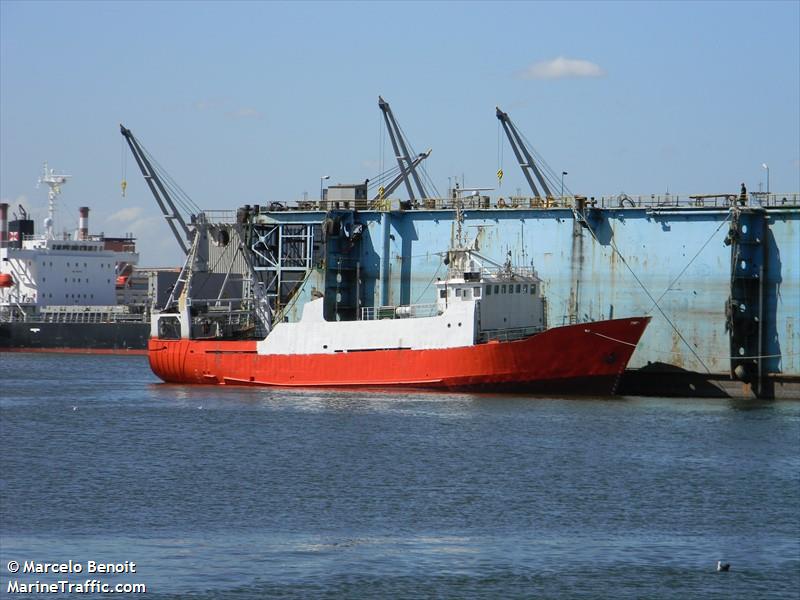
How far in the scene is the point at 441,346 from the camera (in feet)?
168

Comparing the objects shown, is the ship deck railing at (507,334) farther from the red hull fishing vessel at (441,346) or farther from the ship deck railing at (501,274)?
the ship deck railing at (501,274)

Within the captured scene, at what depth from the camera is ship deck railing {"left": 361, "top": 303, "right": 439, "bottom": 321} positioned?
54.0 meters

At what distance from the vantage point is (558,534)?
2650 centimetres

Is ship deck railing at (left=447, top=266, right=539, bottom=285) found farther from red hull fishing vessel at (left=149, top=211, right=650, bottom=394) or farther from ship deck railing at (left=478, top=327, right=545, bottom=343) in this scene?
ship deck railing at (left=478, top=327, right=545, bottom=343)

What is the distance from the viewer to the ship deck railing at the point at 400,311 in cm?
5403

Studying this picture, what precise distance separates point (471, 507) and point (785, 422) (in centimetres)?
1703

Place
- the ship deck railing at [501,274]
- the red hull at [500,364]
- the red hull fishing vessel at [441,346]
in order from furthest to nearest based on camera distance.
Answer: the ship deck railing at [501,274], the red hull fishing vessel at [441,346], the red hull at [500,364]

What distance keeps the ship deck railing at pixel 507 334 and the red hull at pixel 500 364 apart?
148cm

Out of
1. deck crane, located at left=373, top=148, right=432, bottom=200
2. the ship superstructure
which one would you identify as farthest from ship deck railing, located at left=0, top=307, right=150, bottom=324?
deck crane, located at left=373, top=148, right=432, bottom=200

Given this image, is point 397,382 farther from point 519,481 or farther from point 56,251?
point 56,251

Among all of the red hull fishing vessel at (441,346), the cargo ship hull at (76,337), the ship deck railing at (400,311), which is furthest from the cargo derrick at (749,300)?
the cargo ship hull at (76,337)

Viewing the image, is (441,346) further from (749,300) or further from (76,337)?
(76,337)

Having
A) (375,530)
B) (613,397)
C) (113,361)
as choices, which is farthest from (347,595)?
(113,361)

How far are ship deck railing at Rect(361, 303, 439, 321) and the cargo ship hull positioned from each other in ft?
124
